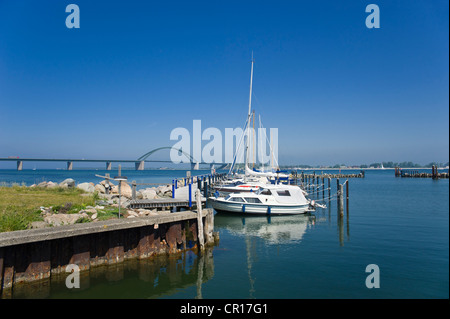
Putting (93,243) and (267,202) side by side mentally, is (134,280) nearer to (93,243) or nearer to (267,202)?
(93,243)

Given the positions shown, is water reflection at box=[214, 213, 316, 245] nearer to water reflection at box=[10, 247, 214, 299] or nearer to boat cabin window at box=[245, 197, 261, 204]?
boat cabin window at box=[245, 197, 261, 204]

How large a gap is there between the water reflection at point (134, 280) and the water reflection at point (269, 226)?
7145 millimetres

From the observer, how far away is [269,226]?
24.7 metres

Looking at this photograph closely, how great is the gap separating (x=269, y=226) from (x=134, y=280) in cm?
1501

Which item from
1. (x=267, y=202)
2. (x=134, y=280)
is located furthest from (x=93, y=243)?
(x=267, y=202)

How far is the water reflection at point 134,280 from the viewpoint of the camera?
33.3 feet

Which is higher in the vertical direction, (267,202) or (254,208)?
(267,202)

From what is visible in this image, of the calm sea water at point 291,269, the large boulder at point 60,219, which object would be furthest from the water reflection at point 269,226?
the large boulder at point 60,219

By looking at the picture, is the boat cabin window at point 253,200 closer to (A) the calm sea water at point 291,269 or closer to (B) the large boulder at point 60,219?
(A) the calm sea water at point 291,269

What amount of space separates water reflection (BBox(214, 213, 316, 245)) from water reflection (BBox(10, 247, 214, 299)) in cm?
715

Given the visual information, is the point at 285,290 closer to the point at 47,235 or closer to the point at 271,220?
the point at 47,235

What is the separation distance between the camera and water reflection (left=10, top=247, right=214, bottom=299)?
1016 cm

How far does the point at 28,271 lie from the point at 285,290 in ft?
30.4

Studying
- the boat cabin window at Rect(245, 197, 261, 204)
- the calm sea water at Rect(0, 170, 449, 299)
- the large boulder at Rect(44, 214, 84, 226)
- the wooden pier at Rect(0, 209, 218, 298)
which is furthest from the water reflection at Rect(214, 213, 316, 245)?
the large boulder at Rect(44, 214, 84, 226)
